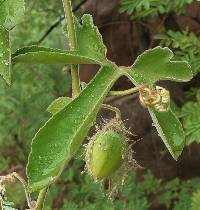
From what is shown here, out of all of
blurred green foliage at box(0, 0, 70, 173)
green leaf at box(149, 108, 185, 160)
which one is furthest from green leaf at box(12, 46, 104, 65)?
blurred green foliage at box(0, 0, 70, 173)

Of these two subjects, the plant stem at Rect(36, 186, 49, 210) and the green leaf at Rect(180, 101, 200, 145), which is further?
the green leaf at Rect(180, 101, 200, 145)

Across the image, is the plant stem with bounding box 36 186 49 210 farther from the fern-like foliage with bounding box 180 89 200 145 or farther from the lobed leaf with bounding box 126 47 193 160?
the fern-like foliage with bounding box 180 89 200 145

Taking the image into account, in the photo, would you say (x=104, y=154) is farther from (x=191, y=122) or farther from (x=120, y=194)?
(x=120, y=194)

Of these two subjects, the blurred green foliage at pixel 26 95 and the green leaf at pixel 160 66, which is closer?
the green leaf at pixel 160 66

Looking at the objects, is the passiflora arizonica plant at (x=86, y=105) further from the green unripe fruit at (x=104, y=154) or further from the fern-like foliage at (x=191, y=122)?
the fern-like foliage at (x=191, y=122)

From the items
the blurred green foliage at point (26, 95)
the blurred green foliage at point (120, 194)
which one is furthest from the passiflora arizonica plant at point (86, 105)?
the blurred green foliage at point (26, 95)

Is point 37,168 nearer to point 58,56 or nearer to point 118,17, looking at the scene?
point 58,56
